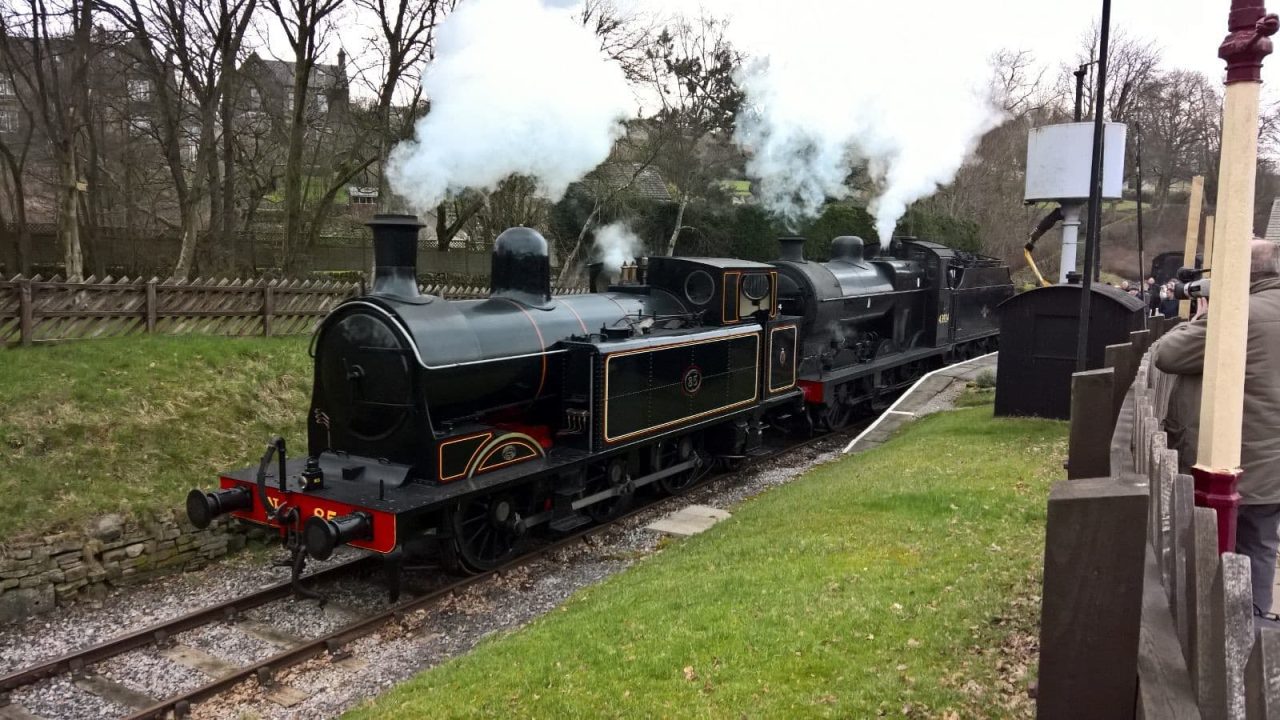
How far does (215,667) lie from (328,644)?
30.8 inches

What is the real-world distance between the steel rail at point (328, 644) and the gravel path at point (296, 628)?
0.07 m

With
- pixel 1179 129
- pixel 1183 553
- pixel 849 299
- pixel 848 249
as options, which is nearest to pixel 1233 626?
pixel 1183 553

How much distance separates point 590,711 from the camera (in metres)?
4.48

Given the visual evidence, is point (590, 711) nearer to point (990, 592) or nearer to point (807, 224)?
point (990, 592)

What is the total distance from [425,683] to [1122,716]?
4.00m

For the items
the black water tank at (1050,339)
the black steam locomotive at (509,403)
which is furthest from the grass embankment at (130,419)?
the black water tank at (1050,339)

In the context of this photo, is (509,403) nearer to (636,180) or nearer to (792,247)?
(792,247)

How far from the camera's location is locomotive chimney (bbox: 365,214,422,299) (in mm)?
7520

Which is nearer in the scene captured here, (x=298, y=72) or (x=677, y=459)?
(x=677, y=459)

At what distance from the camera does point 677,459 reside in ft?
34.3

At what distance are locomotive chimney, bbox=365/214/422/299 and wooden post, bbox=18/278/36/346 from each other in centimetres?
612

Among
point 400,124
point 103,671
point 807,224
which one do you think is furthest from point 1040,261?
point 103,671

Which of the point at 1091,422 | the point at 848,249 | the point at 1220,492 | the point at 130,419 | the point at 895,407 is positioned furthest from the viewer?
the point at 848,249

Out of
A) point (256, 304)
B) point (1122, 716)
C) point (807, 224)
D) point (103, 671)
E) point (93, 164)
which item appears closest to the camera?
point (1122, 716)
